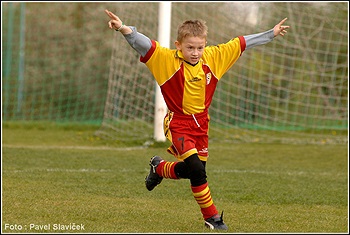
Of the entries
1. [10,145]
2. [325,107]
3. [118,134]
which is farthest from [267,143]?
[10,145]

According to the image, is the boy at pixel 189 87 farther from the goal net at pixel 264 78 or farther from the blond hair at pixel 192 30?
the goal net at pixel 264 78

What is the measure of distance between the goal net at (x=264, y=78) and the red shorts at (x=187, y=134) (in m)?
7.56

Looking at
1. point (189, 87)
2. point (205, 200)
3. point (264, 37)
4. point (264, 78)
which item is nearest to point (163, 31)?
point (264, 78)

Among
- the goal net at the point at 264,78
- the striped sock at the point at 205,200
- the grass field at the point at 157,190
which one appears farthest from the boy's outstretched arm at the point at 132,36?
the goal net at the point at 264,78

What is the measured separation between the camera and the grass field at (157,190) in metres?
5.88

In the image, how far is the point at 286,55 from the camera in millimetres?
14609

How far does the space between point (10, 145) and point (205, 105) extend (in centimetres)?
667

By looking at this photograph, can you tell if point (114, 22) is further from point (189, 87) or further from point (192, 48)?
point (189, 87)

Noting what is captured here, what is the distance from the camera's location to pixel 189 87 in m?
6.10

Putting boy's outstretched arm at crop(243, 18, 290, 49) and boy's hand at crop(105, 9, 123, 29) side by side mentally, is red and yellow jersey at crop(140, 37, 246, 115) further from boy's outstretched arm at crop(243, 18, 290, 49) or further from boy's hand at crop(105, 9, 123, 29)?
boy's outstretched arm at crop(243, 18, 290, 49)

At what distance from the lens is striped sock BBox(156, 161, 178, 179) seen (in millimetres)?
6328

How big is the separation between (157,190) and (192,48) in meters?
2.36

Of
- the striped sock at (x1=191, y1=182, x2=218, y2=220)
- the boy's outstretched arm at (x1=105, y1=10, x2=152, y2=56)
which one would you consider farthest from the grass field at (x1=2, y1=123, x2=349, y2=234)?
the boy's outstretched arm at (x1=105, y1=10, x2=152, y2=56)

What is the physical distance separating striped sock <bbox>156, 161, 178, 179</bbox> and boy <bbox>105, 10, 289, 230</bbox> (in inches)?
0.5
